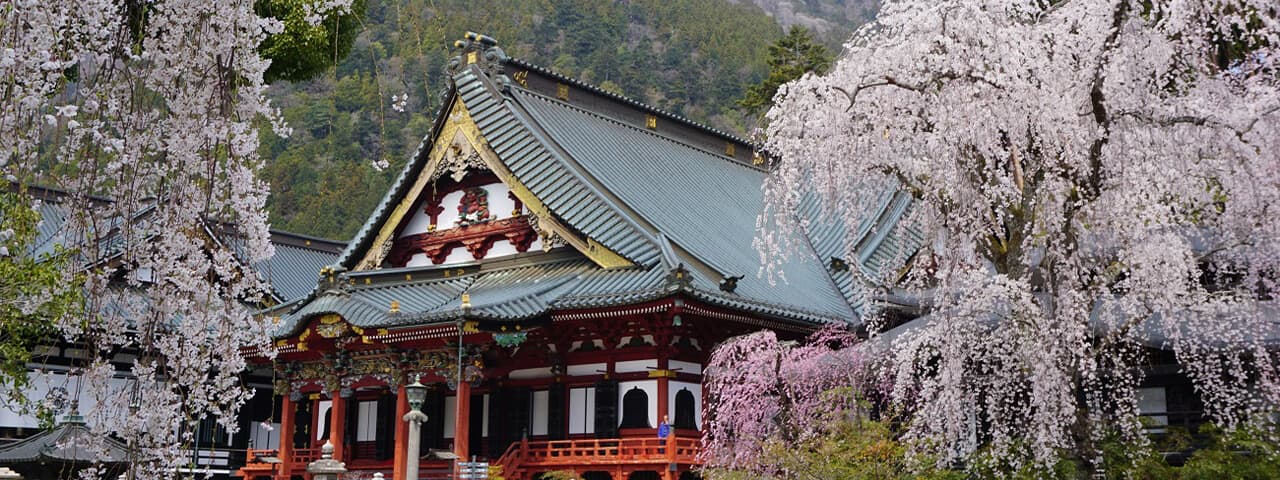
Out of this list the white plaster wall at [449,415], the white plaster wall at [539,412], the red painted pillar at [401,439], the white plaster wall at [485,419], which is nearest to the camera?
the red painted pillar at [401,439]

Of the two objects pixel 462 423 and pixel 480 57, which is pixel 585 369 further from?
pixel 480 57

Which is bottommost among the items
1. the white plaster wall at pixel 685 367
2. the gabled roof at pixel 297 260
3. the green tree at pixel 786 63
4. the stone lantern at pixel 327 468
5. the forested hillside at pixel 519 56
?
the stone lantern at pixel 327 468

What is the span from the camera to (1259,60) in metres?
9.65

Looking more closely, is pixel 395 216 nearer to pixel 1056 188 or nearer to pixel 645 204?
pixel 645 204

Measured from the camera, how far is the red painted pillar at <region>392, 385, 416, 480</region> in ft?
55.5

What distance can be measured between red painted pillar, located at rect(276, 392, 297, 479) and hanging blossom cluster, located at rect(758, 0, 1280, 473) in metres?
11.7

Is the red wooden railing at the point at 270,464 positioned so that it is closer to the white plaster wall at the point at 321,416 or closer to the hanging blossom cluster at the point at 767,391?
the white plaster wall at the point at 321,416

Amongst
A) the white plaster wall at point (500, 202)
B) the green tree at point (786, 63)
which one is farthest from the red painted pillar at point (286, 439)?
the green tree at point (786, 63)

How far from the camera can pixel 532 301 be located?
16.0 metres

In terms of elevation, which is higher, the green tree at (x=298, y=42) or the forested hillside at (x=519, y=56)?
A: the forested hillside at (x=519, y=56)

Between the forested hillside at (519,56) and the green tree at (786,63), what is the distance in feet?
46.9

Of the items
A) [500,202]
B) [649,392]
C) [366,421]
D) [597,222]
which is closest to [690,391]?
[649,392]

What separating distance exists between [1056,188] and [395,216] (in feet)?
42.8

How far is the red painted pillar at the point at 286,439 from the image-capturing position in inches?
751
